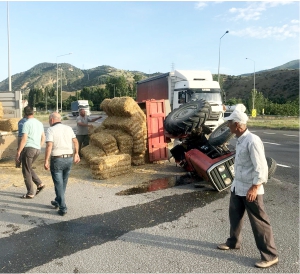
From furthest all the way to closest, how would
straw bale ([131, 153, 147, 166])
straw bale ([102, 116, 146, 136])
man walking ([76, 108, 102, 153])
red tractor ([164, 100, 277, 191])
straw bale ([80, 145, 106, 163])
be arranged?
man walking ([76, 108, 102, 153]), straw bale ([131, 153, 147, 166]), straw bale ([102, 116, 146, 136]), straw bale ([80, 145, 106, 163]), red tractor ([164, 100, 277, 191])

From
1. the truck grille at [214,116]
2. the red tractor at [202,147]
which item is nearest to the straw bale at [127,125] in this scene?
the red tractor at [202,147]

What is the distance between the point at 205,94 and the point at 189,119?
37.9 feet

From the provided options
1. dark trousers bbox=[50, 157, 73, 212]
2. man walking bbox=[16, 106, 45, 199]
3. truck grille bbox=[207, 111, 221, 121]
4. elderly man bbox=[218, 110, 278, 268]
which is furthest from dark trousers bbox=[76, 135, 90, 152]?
truck grille bbox=[207, 111, 221, 121]

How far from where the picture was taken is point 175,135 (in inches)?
339

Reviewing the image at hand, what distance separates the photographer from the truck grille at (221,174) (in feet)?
22.0

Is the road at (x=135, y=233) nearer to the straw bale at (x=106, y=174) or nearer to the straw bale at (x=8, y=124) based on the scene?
the straw bale at (x=106, y=174)

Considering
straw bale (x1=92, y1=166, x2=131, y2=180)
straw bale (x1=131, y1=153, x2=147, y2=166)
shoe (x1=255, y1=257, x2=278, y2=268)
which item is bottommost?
shoe (x1=255, y1=257, x2=278, y2=268)

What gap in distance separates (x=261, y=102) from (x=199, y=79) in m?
30.1

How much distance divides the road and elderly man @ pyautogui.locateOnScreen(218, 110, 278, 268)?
246mm

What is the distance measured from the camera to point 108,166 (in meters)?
8.27

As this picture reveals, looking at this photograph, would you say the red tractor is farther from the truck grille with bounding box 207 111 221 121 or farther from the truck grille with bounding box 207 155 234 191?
the truck grille with bounding box 207 111 221 121

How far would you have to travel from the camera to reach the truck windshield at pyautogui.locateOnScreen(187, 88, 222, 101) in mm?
18903

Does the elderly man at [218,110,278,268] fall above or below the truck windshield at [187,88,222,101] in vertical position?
below

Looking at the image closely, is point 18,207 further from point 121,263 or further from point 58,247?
point 121,263
